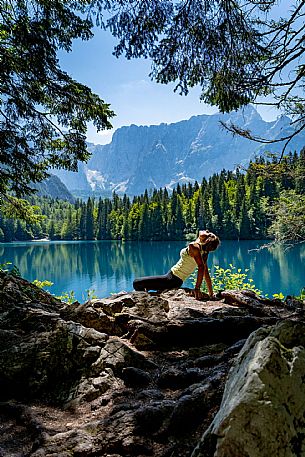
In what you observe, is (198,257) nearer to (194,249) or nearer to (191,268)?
(194,249)

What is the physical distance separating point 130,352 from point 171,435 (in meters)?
1.48

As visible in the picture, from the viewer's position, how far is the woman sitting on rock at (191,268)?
5871 millimetres

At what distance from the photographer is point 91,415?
9.12 feet

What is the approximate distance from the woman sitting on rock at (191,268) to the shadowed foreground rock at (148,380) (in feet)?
2.56

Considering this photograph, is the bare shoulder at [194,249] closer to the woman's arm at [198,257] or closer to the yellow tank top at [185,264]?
the woman's arm at [198,257]

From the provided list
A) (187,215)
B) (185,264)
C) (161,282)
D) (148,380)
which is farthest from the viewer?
(187,215)

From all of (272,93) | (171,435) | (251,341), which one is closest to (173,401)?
(171,435)

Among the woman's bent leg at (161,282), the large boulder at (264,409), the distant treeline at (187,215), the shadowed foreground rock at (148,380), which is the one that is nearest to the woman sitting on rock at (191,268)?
the woman's bent leg at (161,282)

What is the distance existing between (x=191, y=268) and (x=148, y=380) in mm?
3339

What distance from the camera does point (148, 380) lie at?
10.3ft

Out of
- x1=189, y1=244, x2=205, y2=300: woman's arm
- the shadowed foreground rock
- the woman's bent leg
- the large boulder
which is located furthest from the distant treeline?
the large boulder

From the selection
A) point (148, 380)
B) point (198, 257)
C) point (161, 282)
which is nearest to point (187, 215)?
point (161, 282)

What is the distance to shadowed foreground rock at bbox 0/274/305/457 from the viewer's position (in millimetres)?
1464

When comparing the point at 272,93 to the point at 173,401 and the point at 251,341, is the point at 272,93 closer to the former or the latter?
the point at 251,341
